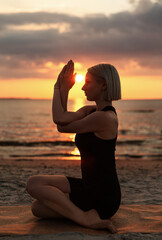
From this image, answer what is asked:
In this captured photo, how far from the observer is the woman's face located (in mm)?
4172

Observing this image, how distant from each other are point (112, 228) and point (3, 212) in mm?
1951

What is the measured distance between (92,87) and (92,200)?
1.54 meters

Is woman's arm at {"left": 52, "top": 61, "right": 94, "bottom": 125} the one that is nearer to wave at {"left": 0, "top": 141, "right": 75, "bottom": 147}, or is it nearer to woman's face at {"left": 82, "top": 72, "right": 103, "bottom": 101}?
woman's face at {"left": 82, "top": 72, "right": 103, "bottom": 101}

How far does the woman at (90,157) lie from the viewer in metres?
4.08

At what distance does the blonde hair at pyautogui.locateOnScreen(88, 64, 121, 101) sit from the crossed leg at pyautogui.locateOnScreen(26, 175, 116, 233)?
140cm

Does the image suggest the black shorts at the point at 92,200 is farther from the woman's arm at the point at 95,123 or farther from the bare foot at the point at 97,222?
the woman's arm at the point at 95,123

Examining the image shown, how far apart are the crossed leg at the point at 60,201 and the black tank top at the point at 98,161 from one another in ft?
1.13

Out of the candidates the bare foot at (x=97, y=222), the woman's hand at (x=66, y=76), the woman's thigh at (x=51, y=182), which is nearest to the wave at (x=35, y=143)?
the woman's thigh at (x=51, y=182)

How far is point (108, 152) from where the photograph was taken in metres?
4.20

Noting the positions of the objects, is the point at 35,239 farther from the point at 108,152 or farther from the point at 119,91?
the point at 119,91

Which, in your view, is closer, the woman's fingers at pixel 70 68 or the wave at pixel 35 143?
the woman's fingers at pixel 70 68

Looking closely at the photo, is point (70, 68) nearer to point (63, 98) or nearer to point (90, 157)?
point (63, 98)

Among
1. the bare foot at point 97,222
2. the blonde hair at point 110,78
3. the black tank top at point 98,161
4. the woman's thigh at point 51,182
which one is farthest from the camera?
the woman's thigh at point 51,182

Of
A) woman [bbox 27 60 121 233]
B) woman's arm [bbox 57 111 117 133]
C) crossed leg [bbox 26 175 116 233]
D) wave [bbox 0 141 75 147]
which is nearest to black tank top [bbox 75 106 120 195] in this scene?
woman [bbox 27 60 121 233]
